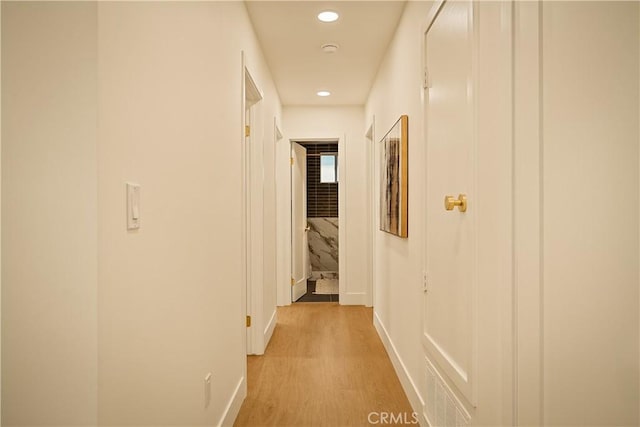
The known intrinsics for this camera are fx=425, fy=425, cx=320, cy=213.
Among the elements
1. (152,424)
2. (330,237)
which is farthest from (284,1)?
(330,237)

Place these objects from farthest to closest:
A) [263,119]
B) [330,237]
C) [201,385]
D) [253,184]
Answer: [330,237] < [263,119] < [253,184] < [201,385]

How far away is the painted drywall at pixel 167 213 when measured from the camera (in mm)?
1038

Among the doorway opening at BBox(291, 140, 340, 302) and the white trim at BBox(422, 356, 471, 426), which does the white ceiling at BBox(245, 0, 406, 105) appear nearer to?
the white trim at BBox(422, 356, 471, 426)

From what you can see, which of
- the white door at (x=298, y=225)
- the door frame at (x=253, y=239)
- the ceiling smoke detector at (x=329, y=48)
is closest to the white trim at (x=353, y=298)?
the white door at (x=298, y=225)

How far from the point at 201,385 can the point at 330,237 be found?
5881mm

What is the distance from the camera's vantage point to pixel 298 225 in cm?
565

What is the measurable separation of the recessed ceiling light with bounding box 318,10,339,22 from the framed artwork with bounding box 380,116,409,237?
0.85 m

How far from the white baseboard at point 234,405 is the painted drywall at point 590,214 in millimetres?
1618

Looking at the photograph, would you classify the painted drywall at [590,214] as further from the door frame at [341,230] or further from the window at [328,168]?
the window at [328,168]

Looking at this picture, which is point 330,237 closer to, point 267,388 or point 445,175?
point 267,388

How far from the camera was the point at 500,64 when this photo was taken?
1182 mm

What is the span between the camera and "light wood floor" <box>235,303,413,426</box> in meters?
2.44

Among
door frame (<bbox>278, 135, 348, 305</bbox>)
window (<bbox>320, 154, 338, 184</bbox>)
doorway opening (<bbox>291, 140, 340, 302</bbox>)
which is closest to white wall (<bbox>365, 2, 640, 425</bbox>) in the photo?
door frame (<bbox>278, 135, 348, 305</bbox>)

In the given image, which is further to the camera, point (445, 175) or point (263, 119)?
point (263, 119)
